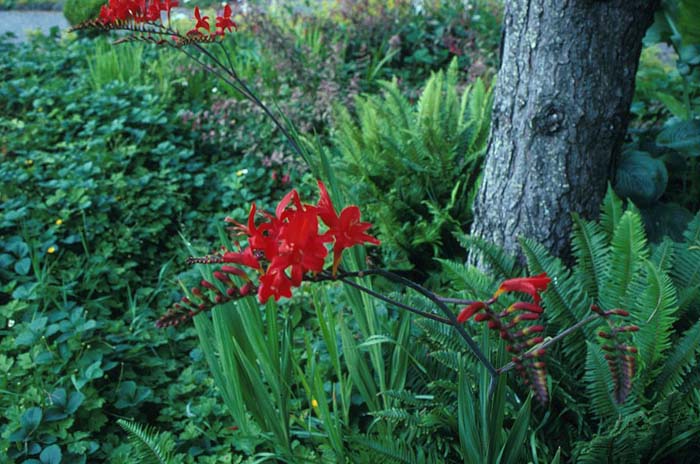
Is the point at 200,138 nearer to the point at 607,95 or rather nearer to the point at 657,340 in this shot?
the point at 607,95

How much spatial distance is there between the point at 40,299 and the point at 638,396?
7.41 ft

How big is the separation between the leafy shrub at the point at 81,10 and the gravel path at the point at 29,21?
85cm

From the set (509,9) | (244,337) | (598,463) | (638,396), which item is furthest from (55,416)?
(509,9)

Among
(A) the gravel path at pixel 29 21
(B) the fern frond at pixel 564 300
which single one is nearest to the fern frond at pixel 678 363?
(B) the fern frond at pixel 564 300

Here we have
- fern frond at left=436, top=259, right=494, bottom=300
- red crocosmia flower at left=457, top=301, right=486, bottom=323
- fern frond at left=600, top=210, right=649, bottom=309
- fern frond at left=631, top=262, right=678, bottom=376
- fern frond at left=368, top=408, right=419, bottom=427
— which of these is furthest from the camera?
fern frond at left=436, top=259, right=494, bottom=300

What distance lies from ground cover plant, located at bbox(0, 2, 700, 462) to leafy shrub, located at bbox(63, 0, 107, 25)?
3081mm

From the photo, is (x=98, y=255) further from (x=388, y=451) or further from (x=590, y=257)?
(x=590, y=257)

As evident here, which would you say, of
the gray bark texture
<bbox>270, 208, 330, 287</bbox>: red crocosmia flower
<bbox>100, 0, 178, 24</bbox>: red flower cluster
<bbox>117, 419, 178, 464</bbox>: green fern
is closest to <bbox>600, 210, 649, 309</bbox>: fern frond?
the gray bark texture

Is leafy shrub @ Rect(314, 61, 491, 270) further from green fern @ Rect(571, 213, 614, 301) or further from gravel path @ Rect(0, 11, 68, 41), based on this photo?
gravel path @ Rect(0, 11, 68, 41)

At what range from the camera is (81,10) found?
6.85 m

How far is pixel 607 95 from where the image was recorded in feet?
7.28

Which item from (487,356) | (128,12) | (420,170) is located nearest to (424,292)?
(487,356)

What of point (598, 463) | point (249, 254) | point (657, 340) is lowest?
point (598, 463)

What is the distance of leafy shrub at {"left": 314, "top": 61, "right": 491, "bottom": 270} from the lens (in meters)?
2.88
